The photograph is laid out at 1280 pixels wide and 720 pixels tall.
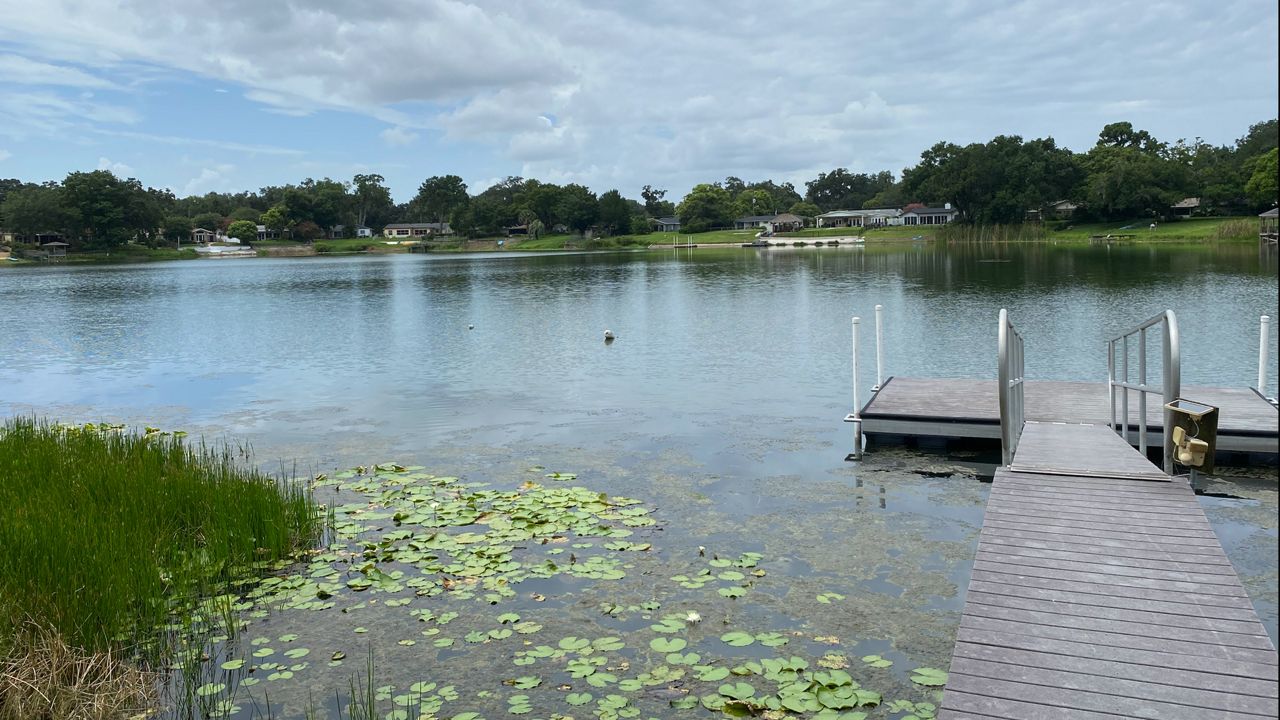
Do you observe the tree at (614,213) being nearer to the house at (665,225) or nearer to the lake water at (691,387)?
the house at (665,225)

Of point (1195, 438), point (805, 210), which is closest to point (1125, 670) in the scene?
point (1195, 438)

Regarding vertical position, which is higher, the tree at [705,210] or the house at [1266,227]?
the tree at [705,210]

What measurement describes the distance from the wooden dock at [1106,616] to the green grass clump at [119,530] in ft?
19.6

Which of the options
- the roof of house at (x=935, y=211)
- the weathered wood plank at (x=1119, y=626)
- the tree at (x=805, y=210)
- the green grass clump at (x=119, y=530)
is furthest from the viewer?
the tree at (x=805, y=210)

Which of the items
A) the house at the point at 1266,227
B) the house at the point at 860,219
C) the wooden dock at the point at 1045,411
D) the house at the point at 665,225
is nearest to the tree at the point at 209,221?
the house at the point at 665,225

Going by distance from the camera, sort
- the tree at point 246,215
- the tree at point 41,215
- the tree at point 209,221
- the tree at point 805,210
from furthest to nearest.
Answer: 1. the tree at point 246,215
2. the tree at point 209,221
3. the tree at point 805,210
4. the tree at point 41,215

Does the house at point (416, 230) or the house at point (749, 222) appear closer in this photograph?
the house at point (749, 222)

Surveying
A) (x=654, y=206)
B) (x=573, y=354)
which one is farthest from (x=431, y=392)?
(x=654, y=206)

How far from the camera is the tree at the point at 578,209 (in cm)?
14512

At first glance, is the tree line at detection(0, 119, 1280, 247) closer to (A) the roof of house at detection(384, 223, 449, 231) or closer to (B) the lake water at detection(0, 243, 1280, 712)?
(A) the roof of house at detection(384, 223, 449, 231)

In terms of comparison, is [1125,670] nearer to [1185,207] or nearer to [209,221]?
[1185,207]

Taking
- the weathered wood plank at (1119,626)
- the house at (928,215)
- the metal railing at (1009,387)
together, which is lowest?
the weathered wood plank at (1119,626)

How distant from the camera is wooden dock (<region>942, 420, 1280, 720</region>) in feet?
15.4

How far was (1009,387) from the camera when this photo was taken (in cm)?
1023
